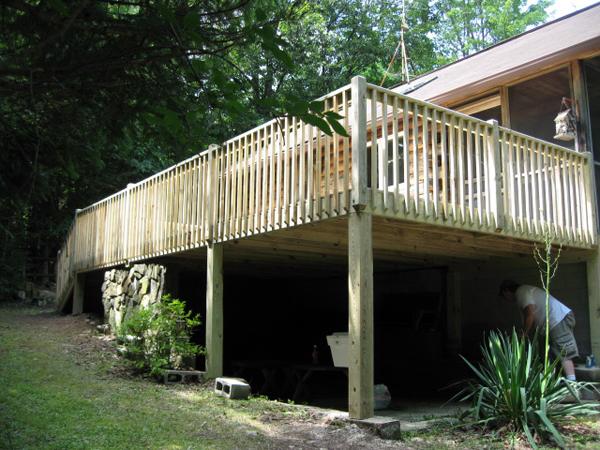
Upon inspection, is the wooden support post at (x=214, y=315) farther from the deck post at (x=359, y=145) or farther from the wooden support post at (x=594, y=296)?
the wooden support post at (x=594, y=296)

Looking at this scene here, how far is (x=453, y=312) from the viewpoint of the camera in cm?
1012

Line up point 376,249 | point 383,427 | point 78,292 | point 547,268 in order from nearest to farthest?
point 383,427 → point 547,268 → point 376,249 → point 78,292

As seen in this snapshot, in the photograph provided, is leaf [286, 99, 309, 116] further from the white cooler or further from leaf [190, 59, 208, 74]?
the white cooler

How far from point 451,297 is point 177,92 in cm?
763

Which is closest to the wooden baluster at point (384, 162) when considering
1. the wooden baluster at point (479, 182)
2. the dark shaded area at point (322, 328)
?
the wooden baluster at point (479, 182)

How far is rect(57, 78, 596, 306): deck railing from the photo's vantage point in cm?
587

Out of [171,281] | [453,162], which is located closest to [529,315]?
[453,162]

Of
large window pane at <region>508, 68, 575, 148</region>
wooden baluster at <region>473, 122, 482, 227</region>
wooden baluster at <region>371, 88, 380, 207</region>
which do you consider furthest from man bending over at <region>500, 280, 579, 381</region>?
large window pane at <region>508, 68, 575, 148</region>

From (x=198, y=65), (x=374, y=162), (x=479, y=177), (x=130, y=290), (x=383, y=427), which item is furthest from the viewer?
(x=130, y=290)

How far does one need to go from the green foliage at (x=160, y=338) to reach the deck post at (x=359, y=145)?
3.62m

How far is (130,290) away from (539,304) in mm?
6483

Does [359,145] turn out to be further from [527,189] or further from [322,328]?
[322,328]

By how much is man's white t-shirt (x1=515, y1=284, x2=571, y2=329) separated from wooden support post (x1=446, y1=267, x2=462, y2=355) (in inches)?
105

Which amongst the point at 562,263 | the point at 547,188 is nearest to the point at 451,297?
the point at 562,263
